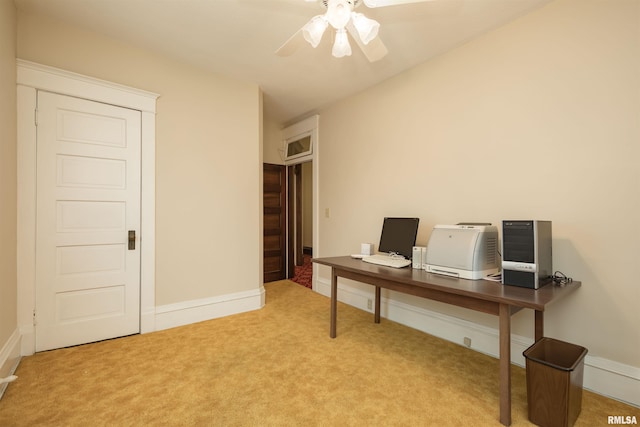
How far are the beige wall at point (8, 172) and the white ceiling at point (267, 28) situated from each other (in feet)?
1.19

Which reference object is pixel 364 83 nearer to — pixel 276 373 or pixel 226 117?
pixel 226 117

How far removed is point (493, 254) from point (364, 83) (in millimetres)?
2226

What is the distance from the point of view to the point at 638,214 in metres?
1.67

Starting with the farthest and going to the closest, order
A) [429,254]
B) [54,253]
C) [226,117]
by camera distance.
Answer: [226,117], [54,253], [429,254]

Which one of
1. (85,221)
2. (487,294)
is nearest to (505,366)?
(487,294)

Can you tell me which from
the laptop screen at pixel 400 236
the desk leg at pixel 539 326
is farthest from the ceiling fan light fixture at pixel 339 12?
the desk leg at pixel 539 326

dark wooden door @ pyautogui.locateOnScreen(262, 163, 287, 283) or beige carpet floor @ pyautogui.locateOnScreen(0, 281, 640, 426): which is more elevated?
dark wooden door @ pyautogui.locateOnScreen(262, 163, 287, 283)

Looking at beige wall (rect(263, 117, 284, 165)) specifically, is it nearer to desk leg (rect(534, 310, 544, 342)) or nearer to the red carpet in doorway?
the red carpet in doorway

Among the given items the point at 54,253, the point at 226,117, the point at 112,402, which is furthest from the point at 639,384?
the point at 54,253

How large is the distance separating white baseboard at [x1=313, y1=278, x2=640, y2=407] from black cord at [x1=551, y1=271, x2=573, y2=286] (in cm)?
50

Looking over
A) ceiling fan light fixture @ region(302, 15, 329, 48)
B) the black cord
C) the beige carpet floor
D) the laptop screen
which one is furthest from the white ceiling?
the beige carpet floor

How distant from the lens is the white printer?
1896 mm

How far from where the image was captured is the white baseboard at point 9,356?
1.79m

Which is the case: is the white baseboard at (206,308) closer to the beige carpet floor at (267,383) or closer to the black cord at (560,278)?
the beige carpet floor at (267,383)
